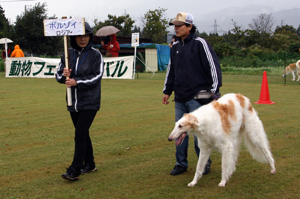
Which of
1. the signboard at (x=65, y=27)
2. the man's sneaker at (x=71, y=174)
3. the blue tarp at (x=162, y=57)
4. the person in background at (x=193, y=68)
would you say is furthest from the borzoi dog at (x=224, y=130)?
the blue tarp at (x=162, y=57)

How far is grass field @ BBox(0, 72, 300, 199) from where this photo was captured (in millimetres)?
4297

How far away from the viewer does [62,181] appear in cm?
472

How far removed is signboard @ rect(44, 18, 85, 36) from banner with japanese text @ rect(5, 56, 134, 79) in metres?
15.7

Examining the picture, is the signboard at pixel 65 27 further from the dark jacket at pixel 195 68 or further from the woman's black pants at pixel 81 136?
the dark jacket at pixel 195 68

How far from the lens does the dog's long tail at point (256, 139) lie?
15.4 ft

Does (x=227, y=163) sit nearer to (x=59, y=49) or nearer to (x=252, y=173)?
(x=252, y=173)

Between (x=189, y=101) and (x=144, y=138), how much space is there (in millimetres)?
2466

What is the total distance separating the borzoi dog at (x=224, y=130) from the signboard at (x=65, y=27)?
75.3 inches

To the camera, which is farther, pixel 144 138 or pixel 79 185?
pixel 144 138

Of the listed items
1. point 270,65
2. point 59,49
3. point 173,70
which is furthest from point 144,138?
point 59,49

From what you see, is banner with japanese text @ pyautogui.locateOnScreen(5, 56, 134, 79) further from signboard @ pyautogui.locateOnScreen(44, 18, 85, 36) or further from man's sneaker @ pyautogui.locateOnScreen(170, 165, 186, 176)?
man's sneaker @ pyautogui.locateOnScreen(170, 165, 186, 176)

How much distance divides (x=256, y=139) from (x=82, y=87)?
2.58 metres

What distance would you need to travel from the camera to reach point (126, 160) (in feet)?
18.4

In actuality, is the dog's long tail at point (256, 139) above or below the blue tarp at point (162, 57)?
below
